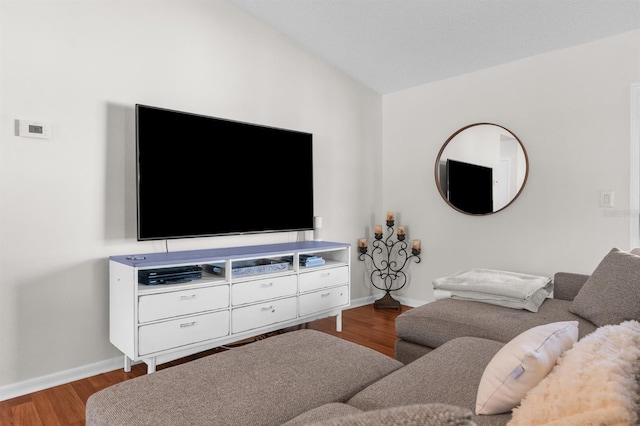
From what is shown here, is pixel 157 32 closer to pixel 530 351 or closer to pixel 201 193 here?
pixel 201 193

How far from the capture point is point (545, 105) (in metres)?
3.18

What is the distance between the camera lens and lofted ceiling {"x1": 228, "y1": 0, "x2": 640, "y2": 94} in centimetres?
266

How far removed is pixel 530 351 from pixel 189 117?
8.04ft

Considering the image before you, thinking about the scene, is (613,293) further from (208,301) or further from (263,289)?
(208,301)

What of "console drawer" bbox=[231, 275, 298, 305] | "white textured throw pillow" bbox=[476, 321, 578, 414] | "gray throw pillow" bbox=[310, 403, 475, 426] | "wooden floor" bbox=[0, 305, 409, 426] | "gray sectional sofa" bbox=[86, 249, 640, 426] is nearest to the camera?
"gray throw pillow" bbox=[310, 403, 475, 426]

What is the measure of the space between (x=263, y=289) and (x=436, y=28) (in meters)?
2.35

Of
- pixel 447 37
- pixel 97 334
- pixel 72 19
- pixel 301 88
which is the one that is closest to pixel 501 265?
pixel 447 37

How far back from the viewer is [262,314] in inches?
109

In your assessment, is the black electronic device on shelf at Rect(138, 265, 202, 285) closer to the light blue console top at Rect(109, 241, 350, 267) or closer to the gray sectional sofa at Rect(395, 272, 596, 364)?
the light blue console top at Rect(109, 241, 350, 267)

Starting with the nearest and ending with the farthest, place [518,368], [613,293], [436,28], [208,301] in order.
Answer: [518,368], [613,293], [208,301], [436,28]

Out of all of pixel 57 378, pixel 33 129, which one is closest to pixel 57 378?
pixel 57 378

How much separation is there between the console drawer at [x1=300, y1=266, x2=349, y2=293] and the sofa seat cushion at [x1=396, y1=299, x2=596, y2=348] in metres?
0.96

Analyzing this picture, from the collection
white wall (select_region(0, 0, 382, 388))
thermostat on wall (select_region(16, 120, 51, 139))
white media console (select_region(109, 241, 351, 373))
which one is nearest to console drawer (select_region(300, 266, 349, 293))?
white media console (select_region(109, 241, 351, 373))

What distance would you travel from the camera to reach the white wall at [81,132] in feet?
7.14
